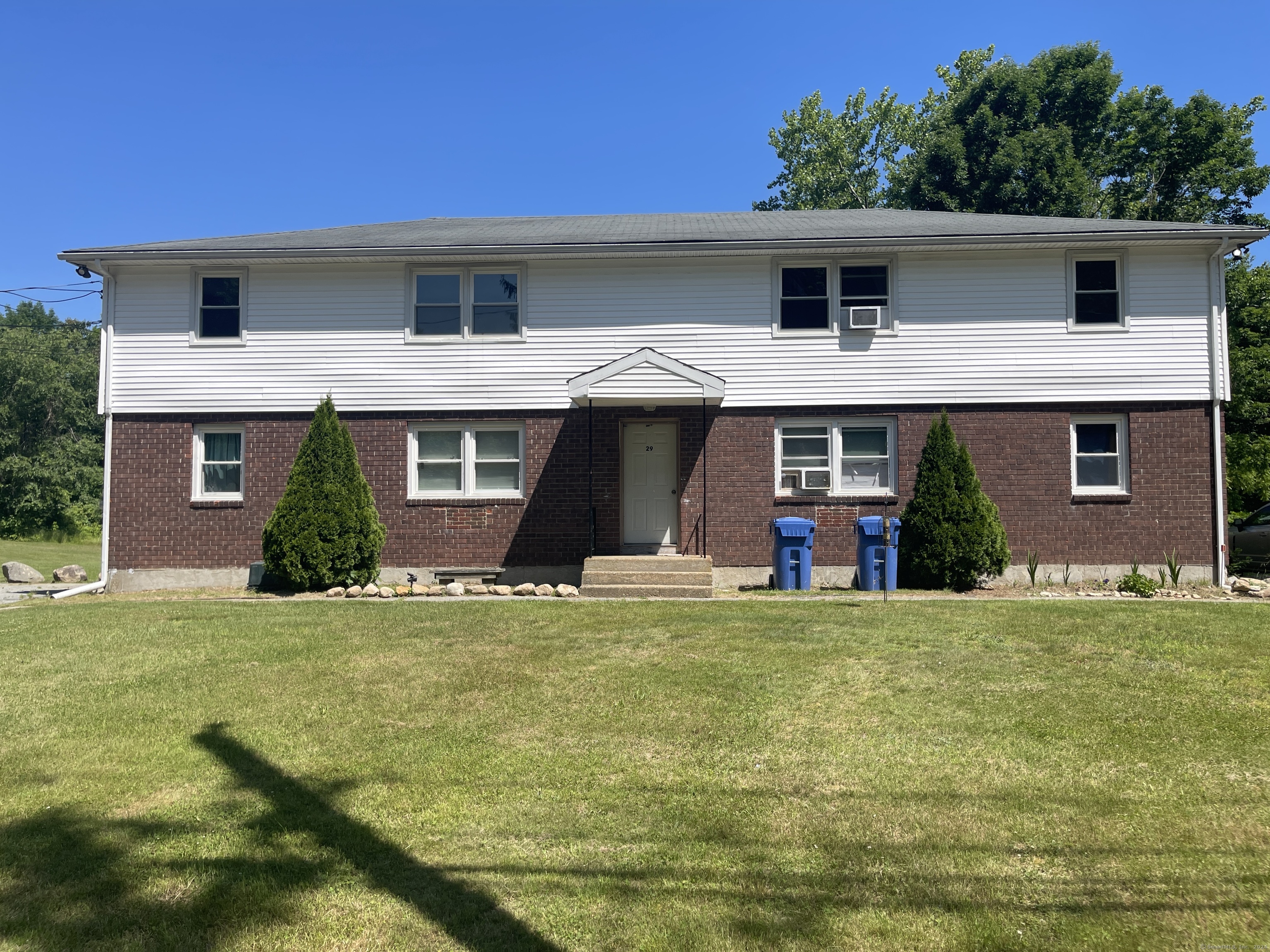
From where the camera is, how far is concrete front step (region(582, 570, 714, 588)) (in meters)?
13.4

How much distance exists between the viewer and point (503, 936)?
364 centimetres

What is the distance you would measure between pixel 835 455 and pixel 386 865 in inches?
478

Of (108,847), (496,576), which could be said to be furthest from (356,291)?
(108,847)

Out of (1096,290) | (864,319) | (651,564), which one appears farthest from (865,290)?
(651,564)

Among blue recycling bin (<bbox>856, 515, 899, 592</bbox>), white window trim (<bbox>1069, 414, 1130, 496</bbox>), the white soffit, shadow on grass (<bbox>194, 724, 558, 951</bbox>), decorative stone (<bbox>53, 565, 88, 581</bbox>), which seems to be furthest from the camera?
decorative stone (<bbox>53, 565, 88, 581</bbox>)

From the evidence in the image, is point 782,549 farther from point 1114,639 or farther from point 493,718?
point 493,718

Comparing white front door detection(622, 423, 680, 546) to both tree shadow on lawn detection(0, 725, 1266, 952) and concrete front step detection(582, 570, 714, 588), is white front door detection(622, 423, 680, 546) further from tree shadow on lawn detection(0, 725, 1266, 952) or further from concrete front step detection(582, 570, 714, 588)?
tree shadow on lawn detection(0, 725, 1266, 952)

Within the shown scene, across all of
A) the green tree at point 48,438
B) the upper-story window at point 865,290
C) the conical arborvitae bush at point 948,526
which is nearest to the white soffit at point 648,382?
the upper-story window at point 865,290

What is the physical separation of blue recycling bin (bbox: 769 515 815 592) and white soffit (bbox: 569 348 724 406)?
2367 millimetres

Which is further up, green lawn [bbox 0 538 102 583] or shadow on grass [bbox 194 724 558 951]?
green lawn [bbox 0 538 102 583]

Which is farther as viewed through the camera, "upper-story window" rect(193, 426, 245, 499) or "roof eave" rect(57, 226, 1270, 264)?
"upper-story window" rect(193, 426, 245, 499)

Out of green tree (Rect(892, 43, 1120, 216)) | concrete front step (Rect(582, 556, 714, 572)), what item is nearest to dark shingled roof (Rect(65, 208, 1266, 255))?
concrete front step (Rect(582, 556, 714, 572))

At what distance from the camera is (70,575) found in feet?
57.6

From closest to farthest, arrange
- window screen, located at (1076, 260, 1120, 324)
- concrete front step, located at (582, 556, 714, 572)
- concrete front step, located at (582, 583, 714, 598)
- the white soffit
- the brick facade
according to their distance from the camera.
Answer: concrete front step, located at (582, 583, 714, 598)
concrete front step, located at (582, 556, 714, 572)
the white soffit
the brick facade
window screen, located at (1076, 260, 1120, 324)
